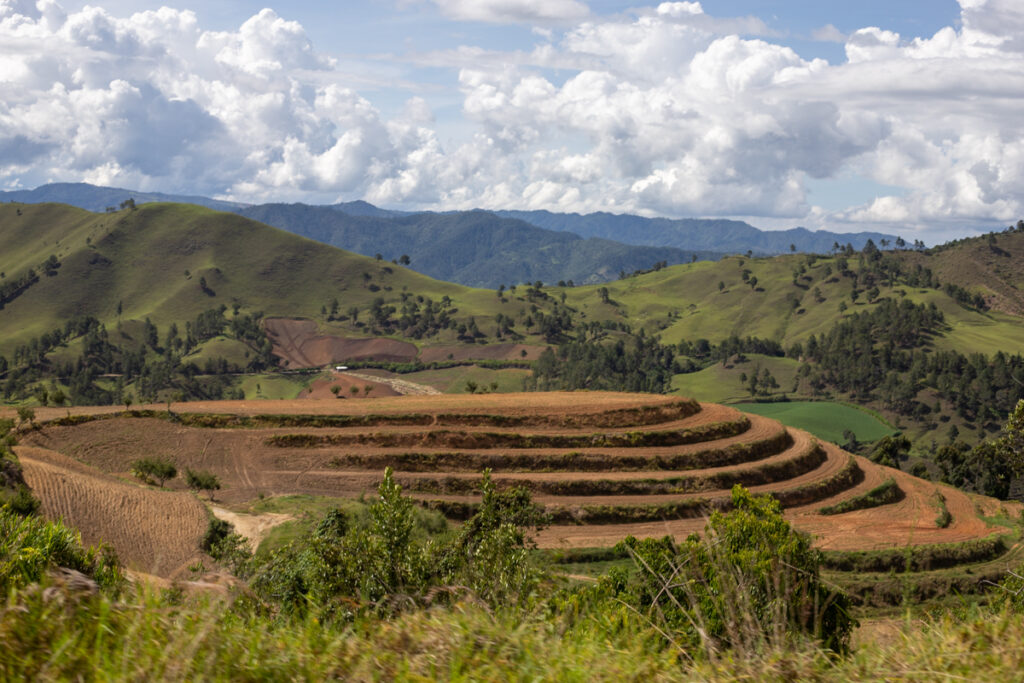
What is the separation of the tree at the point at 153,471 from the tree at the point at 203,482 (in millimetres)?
1795

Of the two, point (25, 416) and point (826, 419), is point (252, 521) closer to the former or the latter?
point (25, 416)

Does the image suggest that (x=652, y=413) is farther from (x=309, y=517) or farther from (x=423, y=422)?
(x=309, y=517)

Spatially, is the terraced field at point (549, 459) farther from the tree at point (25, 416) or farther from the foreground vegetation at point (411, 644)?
the foreground vegetation at point (411, 644)

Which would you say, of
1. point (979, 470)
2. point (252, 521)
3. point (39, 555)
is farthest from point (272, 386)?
point (39, 555)

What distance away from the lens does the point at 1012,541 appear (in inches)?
2175

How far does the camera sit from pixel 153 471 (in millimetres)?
58875

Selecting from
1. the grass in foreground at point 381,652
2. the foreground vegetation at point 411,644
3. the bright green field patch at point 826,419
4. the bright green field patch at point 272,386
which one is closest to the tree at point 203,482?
the foreground vegetation at point 411,644

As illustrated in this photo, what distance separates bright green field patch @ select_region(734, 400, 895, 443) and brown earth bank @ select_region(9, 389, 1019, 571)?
246ft

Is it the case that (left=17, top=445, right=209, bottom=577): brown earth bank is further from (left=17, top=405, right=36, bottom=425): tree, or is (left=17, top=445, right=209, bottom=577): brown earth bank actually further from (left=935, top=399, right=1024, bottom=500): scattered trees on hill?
(left=935, top=399, right=1024, bottom=500): scattered trees on hill

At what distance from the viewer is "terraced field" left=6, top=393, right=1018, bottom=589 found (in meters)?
58.8

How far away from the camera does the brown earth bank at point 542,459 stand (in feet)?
193

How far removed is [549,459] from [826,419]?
11618 cm

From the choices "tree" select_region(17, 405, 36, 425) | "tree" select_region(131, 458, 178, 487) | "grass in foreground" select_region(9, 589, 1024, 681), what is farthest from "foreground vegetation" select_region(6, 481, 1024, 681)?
"tree" select_region(17, 405, 36, 425)

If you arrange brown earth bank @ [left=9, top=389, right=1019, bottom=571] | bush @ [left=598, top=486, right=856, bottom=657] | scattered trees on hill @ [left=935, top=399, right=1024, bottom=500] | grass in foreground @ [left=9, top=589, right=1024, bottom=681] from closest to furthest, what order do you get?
grass in foreground @ [left=9, top=589, right=1024, bottom=681]
bush @ [left=598, top=486, right=856, bottom=657]
brown earth bank @ [left=9, top=389, right=1019, bottom=571]
scattered trees on hill @ [left=935, top=399, right=1024, bottom=500]
